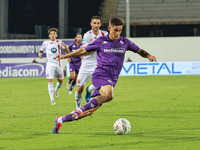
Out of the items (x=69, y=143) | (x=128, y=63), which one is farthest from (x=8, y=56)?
(x=69, y=143)

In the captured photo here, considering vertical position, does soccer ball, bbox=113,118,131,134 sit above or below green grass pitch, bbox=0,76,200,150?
above

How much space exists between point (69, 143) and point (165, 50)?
25.5 metres

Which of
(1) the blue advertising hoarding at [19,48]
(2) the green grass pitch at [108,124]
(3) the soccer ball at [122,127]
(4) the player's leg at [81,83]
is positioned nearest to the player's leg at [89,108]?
(2) the green grass pitch at [108,124]

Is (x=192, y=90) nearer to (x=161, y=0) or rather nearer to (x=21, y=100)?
(x=21, y=100)

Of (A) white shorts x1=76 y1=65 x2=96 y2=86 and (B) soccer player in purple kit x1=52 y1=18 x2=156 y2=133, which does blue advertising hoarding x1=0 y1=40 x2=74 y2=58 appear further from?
(B) soccer player in purple kit x1=52 y1=18 x2=156 y2=133

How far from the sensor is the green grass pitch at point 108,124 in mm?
7541

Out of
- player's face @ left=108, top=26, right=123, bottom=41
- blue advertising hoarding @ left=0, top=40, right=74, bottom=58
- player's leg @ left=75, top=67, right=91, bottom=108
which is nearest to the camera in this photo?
player's face @ left=108, top=26, right=123, bottom=41

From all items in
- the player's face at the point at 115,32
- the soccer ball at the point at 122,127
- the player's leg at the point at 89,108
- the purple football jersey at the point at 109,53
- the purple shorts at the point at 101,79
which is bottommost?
the soccer ball at the point at 122,127

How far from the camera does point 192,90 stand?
18.7 metres

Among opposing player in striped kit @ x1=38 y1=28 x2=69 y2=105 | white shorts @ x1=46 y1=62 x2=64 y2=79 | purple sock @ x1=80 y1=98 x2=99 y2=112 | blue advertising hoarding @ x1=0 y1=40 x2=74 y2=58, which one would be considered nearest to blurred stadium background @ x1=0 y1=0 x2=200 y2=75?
blue advertising hoarding @ x1=0 y1=40 x2=74 y2=58

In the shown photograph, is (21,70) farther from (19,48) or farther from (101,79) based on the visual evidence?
(101,79)

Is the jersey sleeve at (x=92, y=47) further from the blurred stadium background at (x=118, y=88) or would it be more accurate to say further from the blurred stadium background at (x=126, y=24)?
the blurred stadium background at (x=126, y=24)

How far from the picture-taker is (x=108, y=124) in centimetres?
993

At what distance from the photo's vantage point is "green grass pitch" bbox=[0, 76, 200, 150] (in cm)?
754
